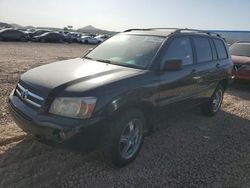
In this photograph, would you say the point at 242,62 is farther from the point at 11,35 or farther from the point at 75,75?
the point at 11,35

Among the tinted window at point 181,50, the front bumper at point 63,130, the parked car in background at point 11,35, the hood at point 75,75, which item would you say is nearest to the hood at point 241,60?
the tinted window at point 181,50

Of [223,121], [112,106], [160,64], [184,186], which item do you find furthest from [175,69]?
[223,121]

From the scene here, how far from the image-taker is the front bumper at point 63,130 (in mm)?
3268

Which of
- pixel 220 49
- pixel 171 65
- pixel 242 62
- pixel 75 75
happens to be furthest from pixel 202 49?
pixel 242 62

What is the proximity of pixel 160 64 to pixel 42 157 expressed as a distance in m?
2.11

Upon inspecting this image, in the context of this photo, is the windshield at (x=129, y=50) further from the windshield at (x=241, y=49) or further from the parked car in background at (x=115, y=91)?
the windshield at (x=241, y=49)

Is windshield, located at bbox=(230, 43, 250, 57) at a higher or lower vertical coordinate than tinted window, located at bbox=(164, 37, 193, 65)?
lower

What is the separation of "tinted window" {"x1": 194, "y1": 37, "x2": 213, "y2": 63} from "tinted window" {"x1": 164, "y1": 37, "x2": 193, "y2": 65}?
0.32m

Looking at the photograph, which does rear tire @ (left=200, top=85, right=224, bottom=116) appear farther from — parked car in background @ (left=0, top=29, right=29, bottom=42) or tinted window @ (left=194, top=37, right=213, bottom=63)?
parked car in background @ (left=0, top=29, right=29, bottom=42)

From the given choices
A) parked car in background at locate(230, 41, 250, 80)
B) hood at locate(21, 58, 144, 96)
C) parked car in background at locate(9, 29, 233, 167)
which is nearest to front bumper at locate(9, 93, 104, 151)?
parked car in background at locate(9, 29, 233, 167)

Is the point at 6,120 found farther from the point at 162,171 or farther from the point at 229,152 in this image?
the point at 229,152

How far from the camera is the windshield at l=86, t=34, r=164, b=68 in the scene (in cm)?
441

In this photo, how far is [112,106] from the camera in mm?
3506

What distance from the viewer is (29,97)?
146 inches
